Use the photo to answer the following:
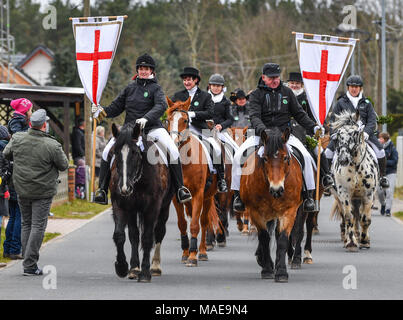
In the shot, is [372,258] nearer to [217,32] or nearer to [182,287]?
[182,287]

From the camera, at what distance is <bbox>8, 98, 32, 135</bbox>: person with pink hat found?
43.4ft

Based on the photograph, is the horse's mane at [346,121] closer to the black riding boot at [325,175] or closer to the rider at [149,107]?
the black riding boot at [325,175]

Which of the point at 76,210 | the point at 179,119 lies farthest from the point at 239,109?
the point at 179,119

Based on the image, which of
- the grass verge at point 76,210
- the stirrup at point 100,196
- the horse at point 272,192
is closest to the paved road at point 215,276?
the horse at point 272,192

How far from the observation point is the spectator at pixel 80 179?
28.3 meters

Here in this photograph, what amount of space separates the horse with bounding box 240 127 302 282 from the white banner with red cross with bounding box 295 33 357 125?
8.52 feet

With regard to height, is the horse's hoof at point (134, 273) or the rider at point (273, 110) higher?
the rider at point (273, 110)

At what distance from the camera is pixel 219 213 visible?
1708cm

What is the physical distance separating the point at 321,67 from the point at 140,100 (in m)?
3.68

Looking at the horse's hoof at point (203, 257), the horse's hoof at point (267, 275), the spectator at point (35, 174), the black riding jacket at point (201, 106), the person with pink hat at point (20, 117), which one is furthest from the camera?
the black riding jacket at point (201, 106)

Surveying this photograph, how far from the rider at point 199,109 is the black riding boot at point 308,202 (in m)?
2.69

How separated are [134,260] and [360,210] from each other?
626cm

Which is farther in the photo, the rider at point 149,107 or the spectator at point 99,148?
the spectator at point 99,148
